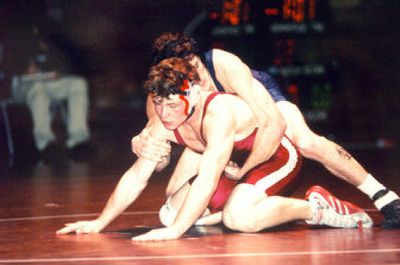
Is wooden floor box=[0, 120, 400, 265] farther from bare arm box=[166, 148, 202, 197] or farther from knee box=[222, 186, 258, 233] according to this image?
bare arm box=[166, 148, 202, 197]

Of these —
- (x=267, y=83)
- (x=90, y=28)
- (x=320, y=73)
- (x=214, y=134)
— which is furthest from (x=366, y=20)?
(x=214, y=134)

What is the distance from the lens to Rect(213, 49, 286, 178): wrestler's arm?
5.98 m

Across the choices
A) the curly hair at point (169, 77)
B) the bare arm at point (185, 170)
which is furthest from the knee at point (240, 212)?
the bare arm at point (185, 170)

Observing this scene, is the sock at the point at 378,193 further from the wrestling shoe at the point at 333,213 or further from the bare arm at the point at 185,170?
the bare arm at the point at 185,170

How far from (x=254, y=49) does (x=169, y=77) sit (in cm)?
724

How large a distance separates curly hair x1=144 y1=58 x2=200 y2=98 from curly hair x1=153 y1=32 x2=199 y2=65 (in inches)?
7.6

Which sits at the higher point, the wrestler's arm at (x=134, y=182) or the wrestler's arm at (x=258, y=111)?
the wrestler's arm at (x=258, y=111)

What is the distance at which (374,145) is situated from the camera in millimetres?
14391

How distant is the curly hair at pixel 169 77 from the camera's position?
221 inches

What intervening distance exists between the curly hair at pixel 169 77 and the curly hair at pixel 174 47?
0.63 ft

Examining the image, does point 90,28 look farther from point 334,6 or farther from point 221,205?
point 221,205

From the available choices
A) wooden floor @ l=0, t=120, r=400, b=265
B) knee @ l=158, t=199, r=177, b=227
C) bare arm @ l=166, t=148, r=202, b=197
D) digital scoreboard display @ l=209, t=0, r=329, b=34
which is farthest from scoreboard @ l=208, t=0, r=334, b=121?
knee @ l=158, t=199, r=177, b=227

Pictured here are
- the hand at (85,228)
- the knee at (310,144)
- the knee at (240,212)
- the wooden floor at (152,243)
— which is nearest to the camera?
the wooden floor at (152,243)

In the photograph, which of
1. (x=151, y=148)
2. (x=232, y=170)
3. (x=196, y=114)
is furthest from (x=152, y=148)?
(x=232, y=170)
